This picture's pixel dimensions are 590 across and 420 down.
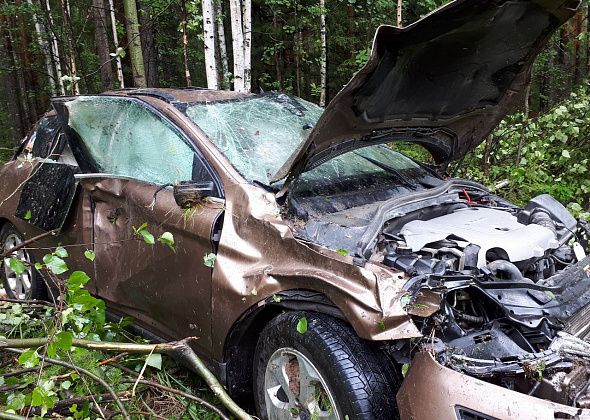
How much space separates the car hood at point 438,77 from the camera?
221 cm

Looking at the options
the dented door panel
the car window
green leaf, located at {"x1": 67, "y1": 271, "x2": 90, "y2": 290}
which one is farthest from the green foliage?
green leaf, located at {"x1": 67, "y1": 271, "x2": 90, "y2": 290}

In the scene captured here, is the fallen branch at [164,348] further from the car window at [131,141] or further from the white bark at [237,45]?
the white bark at [237,45]

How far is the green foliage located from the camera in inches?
220

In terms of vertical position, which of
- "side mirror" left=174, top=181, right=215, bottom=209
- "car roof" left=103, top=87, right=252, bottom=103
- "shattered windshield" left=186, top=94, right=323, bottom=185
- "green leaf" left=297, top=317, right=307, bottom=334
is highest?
"car roof" left=103, top=87, right=252, bottom=103

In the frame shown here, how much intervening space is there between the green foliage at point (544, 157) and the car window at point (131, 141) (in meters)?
3.83

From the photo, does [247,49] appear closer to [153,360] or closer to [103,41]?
[103,41]

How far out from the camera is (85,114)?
3.50 metres

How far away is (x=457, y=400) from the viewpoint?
1712mm

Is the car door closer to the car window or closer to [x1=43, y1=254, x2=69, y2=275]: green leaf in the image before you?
the car window

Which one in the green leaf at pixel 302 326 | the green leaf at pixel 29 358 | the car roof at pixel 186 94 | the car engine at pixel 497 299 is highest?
the car roof at pixel 186 94

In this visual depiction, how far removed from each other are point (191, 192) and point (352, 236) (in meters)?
0.85

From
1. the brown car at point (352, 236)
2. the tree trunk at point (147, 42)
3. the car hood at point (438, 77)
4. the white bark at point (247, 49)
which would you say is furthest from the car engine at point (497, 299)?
the tree trunk at point (147, 42)

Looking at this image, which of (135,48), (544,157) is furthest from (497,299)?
(135,48)

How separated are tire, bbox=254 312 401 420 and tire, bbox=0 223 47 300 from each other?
2.47 metres
